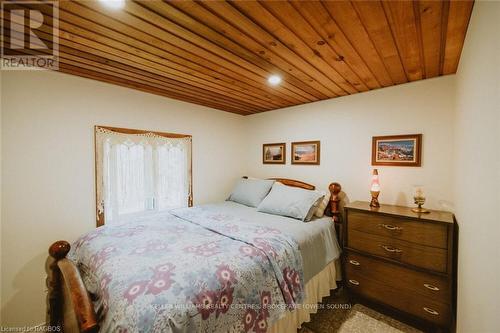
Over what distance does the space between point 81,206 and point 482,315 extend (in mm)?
2905

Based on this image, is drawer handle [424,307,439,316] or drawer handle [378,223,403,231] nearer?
drawer handle [424,307,439,316]

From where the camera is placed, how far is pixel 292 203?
2.44 metres

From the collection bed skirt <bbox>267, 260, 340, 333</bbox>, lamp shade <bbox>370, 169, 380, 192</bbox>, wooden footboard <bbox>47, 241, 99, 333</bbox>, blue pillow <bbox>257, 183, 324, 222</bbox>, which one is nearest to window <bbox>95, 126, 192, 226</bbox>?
wooden footboard <bbox>47, 241, 99, 333</bbox>

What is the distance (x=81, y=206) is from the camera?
6.92 feet

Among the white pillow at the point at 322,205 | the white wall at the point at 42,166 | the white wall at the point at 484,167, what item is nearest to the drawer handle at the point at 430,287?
the white wall at the point at 484,167

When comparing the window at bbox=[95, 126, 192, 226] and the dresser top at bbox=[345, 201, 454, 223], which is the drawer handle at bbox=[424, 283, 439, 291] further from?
the window at bbox=[95, 126, 192, 226]

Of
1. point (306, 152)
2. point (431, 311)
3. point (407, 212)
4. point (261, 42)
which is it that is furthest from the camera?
point (306, 152)

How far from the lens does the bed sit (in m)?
1.01

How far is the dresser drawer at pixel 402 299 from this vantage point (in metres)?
1.71

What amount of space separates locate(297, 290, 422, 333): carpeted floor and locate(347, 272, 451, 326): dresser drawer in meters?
0.17

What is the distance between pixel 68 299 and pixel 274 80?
7.62 ft

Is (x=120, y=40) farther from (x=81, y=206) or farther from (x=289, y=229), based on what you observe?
(x=289, y=229)

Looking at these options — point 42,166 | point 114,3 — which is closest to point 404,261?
point 114,3

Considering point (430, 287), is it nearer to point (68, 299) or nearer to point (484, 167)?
point (484, 167)
